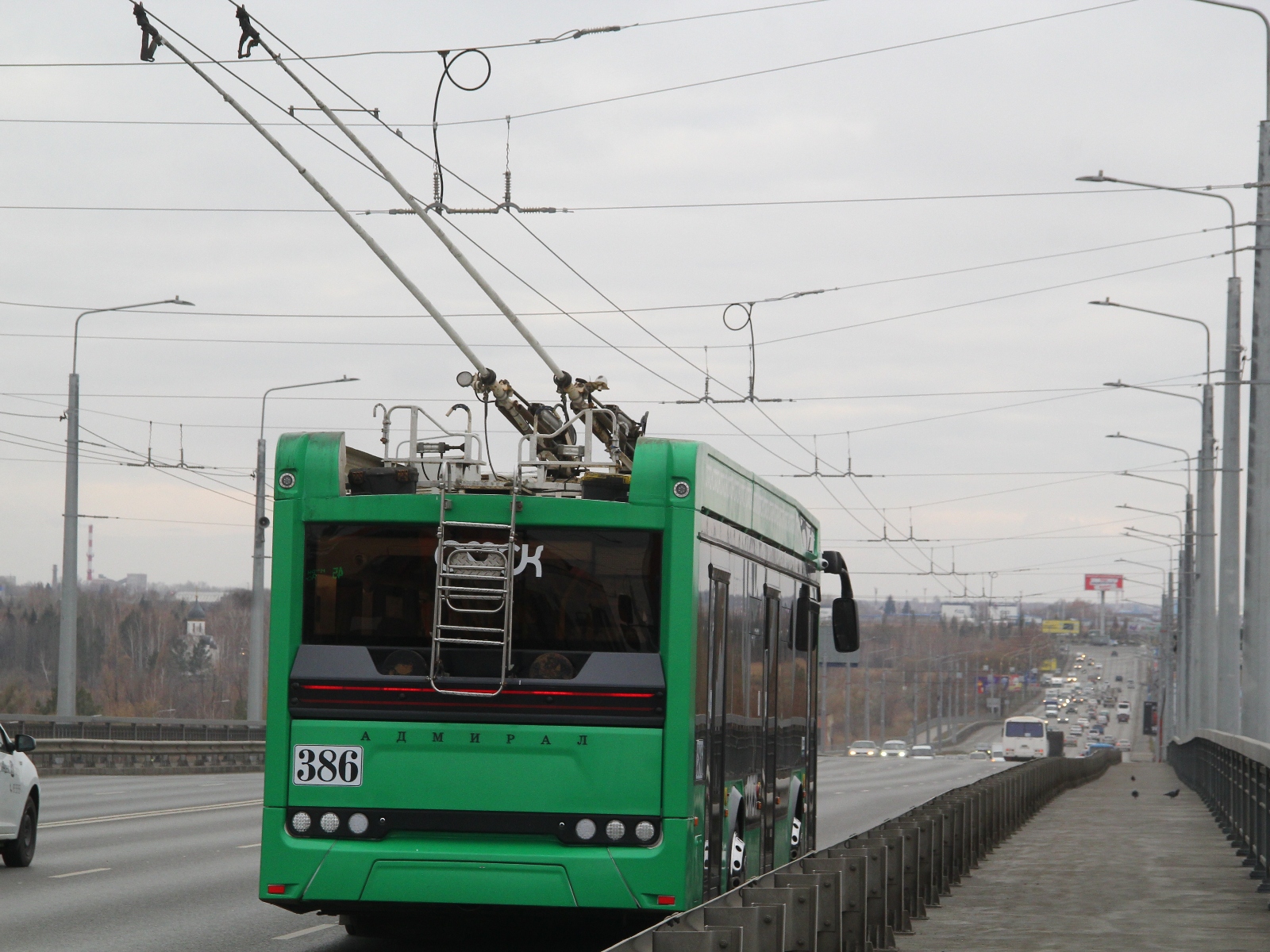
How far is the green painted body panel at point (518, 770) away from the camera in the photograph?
9680 mm

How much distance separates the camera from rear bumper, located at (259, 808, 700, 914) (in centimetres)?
959

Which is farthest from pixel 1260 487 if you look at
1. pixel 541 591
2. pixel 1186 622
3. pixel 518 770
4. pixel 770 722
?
pixel 1186 622

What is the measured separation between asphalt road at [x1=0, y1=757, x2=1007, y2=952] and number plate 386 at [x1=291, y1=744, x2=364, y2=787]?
1.95 metres

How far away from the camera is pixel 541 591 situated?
32.2ft

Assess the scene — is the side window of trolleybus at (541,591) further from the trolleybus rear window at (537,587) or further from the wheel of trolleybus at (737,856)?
the wheel of trolleybus at (737,856)

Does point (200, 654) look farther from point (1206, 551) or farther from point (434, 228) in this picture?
point (434, 228)

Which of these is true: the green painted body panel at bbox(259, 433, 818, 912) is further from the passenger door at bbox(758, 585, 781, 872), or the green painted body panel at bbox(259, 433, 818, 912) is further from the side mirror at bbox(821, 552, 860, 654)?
the side mirror at bbox(821, 552, 860, 654)

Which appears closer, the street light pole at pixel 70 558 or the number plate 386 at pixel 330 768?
the number plate 386 at pixel 330 768

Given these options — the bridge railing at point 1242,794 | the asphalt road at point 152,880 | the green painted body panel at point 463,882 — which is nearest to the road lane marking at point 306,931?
the asphalt road at point 152,880

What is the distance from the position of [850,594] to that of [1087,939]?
3475 mm

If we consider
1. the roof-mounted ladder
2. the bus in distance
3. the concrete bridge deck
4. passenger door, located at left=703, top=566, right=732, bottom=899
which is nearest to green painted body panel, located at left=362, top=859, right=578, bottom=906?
the roof-mounted ladder

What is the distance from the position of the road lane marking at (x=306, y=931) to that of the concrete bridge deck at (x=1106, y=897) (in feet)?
12.4

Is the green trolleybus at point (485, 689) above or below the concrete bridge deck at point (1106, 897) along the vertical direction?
above

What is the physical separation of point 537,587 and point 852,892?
95.3 inches
